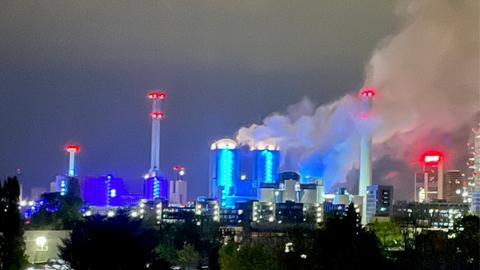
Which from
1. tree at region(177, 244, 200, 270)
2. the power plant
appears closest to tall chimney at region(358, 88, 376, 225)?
the power plant

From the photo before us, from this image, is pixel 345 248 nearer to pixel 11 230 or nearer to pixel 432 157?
pixel 11 230

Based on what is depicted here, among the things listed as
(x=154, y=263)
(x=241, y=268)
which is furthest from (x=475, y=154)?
(x=154, y=263)

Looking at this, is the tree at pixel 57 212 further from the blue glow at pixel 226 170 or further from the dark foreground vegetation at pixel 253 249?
the blue glow at pixel 226 170

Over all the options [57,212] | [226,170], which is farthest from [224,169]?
[57,212]

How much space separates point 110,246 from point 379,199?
21.8 metres

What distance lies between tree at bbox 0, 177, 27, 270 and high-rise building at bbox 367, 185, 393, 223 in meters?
21.1

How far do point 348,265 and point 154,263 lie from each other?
1.75 meters

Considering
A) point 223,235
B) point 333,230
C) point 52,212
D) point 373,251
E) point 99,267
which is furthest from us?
point 52,212

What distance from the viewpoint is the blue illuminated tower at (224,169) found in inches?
1316

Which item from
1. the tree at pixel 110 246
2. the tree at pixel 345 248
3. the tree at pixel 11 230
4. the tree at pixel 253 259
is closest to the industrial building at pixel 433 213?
the tree at pixel 253 259

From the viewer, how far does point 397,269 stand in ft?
24.5

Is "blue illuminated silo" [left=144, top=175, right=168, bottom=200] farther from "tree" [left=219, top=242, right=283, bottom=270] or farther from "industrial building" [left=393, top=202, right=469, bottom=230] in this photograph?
"tree" [left=219, top=242, right=283, bottom=270]

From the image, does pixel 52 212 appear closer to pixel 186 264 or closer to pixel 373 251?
pixel 186 264

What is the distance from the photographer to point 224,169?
111 feet
